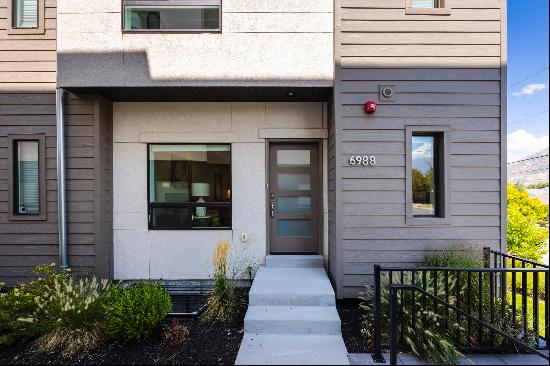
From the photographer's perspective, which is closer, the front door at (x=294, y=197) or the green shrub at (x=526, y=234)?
the front door at (x=294, y=197)

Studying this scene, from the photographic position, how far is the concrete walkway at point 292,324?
314cm

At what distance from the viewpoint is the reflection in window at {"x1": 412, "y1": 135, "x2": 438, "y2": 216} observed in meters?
4.51

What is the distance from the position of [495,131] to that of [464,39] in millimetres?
1317

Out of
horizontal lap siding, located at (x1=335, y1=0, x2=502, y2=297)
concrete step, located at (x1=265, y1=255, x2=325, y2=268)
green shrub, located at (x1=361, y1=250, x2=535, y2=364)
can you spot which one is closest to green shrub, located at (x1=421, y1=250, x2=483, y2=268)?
horizontal lap siding, located at (x1=335, y1=0, x2=502, y2=297)

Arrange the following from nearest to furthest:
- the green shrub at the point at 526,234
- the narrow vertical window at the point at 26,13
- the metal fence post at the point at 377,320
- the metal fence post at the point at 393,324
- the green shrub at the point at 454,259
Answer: the metal fence post at the point at 393,324 → the metal fence post at the point at 377,320 → the green shrub at the point at 454,259 → the narrow vertical window at the point at 26,13 → the green shrub at the point at 526,234

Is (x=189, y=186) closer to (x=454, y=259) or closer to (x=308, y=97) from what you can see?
Answer: (x=308, y=97)

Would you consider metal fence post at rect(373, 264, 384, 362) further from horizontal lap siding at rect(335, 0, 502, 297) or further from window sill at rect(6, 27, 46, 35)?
window sill at rect(6, 27, 46, 35)

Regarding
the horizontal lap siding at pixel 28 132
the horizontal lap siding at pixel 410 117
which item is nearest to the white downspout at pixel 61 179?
the horizontal lap siding at pixel 28 132

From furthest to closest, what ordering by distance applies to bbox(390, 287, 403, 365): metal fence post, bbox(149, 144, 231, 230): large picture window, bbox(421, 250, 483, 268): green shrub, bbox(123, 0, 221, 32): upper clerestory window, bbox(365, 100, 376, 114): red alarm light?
bbox(149, 144, 231, 230): large picture window, bbox(123, 0, 221, 32): upper clerestory window, bbox(365, 100, 376, 114): red alarm light, bbox(421, 250, 483, 268): green shrub, bbox(390, 287, 403, 365): metal fence post

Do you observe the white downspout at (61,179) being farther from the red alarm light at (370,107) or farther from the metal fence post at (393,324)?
the metal fence post at (393,324)

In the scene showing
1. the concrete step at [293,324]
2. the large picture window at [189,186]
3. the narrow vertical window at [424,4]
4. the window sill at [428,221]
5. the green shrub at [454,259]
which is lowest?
the concrete step at [293,324]

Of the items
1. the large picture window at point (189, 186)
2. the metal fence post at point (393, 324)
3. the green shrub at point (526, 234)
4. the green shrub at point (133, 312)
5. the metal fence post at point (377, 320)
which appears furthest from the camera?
the green shrub at point (526, 234)

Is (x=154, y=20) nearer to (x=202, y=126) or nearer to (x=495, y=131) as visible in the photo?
(x=202, y=126)

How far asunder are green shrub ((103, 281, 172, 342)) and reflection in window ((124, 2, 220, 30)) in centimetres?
341
